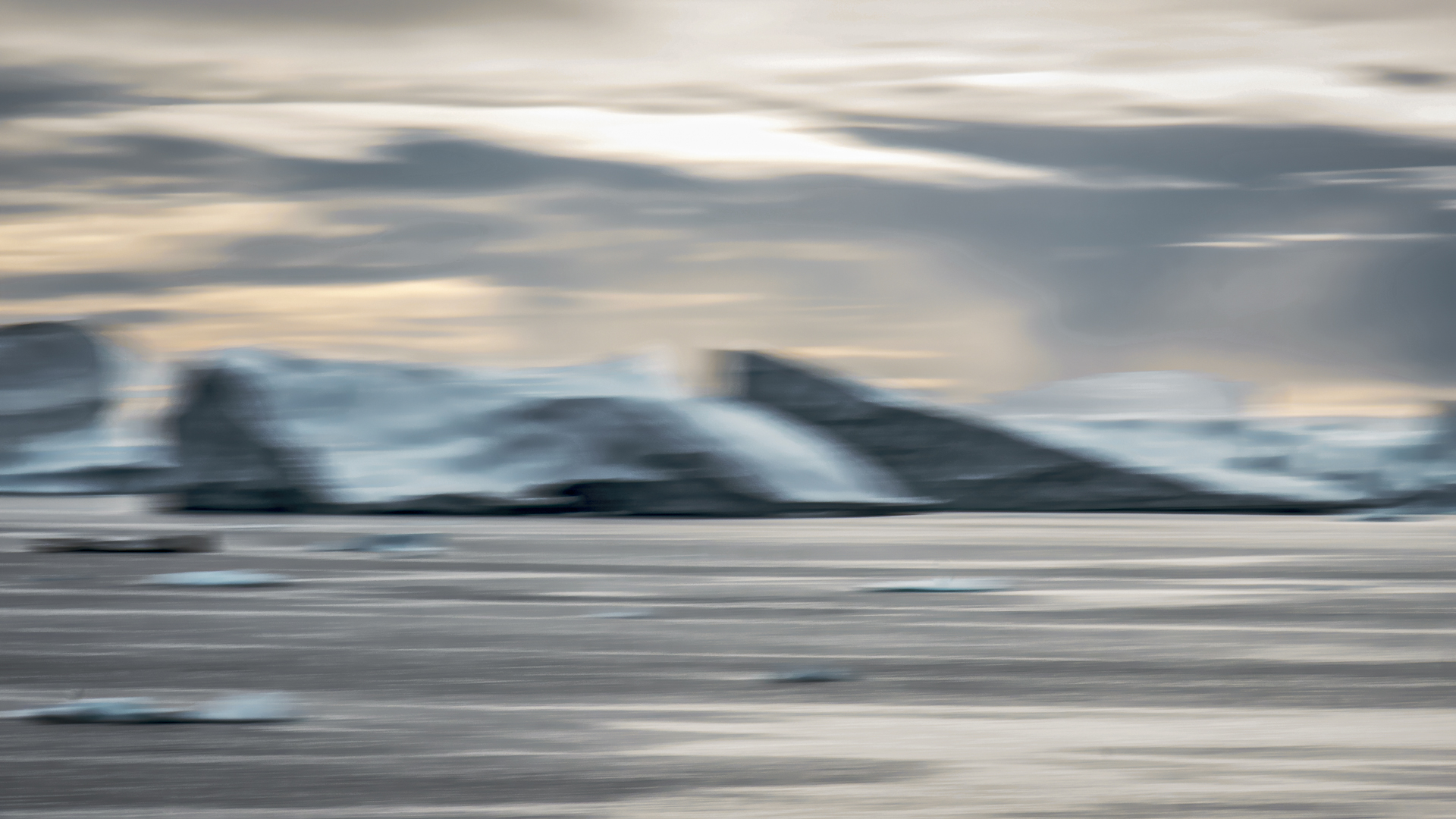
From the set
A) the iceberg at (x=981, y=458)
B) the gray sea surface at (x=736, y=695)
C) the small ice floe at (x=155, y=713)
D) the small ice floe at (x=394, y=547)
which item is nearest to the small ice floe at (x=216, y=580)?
the gray sea surface at (x=736, y=695)

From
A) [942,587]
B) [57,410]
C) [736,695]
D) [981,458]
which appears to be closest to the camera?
[736,695]

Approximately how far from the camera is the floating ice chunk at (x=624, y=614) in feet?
47.6

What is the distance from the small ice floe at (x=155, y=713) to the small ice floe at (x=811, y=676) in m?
2.68

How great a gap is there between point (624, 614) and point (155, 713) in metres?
6.64

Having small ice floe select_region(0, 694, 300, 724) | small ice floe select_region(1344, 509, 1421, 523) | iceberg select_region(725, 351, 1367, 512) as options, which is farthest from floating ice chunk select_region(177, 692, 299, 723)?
small ice floe select_region(1344, 509, 1421, 523)

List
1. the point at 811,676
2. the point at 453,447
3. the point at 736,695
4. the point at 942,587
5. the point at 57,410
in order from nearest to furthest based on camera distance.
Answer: the point at 736,695
the point at 811,676
the point at 942,587
the point at 453,447
the point at 57,410

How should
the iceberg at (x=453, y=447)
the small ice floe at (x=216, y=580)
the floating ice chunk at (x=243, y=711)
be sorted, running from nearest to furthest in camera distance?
the floating ice chunk at (x=243, y=711) → the small ice floe at (x=216, y=580) → the iceberg at (x=453, y=447)

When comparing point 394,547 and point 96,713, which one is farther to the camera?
point 394,547

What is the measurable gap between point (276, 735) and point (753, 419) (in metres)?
44.9

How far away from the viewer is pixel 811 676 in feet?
33.1

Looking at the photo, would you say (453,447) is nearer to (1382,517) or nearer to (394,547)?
(394,547)

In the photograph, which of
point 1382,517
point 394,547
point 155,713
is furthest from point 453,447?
point 155,713

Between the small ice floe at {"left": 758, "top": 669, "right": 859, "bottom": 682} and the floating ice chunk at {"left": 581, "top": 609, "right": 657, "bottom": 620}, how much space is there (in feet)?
13.4

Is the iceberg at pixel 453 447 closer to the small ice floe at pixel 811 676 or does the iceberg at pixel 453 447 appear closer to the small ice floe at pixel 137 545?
the small ice floe at pixel 137 545
